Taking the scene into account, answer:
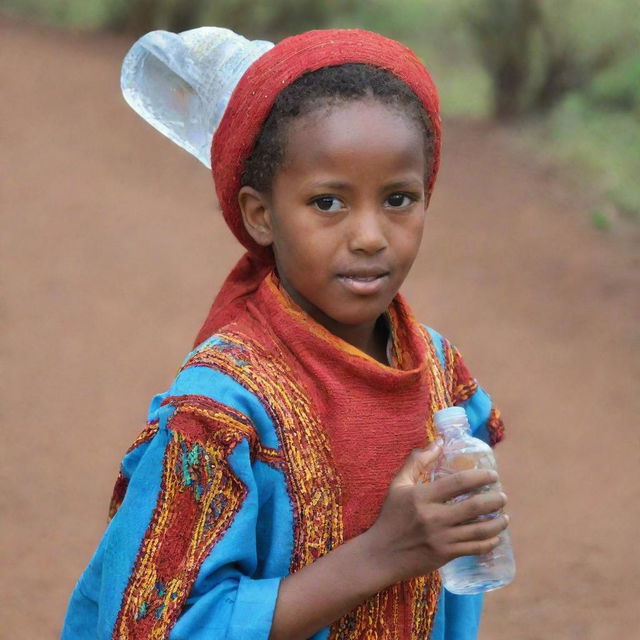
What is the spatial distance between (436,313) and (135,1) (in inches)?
228

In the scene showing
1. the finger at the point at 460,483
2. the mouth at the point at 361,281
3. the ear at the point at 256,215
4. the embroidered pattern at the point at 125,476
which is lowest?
the finger at the point at 460,483

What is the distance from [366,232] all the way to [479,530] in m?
0.48

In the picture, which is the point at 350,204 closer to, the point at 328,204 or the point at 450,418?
the point at 328,204

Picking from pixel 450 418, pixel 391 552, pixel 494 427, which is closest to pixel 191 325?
pixel 494 427

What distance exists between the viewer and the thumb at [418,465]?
5.87 feet

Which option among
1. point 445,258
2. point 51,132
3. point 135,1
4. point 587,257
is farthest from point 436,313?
point 135,1

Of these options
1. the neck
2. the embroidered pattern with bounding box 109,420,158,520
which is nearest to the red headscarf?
the neck

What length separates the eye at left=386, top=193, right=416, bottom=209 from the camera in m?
1.78

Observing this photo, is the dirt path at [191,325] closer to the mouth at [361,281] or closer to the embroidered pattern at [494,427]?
the embroidered pattern at [494,427]

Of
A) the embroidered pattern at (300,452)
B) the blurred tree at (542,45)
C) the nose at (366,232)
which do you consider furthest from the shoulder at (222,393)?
the blurred tree at (542,45)

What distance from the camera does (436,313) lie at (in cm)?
651

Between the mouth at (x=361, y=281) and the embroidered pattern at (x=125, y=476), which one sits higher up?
the mouth at (x=361, y=281)

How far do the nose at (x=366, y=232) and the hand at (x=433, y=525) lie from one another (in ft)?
1.20

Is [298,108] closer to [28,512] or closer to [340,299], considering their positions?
[340,299]
